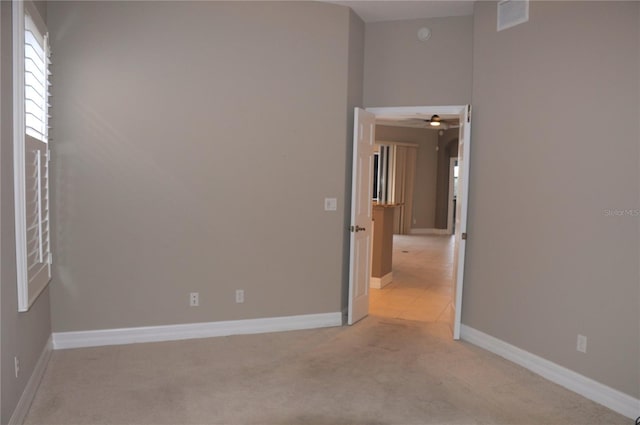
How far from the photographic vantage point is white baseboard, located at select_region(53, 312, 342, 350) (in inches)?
155

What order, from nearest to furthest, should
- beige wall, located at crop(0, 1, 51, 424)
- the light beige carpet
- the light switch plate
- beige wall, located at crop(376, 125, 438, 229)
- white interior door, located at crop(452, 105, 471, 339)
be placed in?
beige wall, located at crop(0, 1, 51, 424) < the light beige carpet < white interior door, located at crop(452, 105, 471, 339) < the light switch plate < beige wall, located at crop(376, 125, 438, 229)

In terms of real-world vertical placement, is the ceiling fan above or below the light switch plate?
above

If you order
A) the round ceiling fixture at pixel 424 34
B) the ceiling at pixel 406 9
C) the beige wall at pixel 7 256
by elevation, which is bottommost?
the beige wall at pixel 7 256

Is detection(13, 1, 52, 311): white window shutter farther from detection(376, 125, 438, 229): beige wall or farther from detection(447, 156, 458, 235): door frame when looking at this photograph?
detection(447, 156, 458, 235): door frame

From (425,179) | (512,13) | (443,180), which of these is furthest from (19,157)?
(443,180)

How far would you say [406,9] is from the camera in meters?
4.56

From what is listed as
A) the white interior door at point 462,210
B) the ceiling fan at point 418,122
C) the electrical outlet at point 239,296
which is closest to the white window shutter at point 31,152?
the electrical outlet at point 239,296

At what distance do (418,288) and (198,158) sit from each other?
3.51 metres

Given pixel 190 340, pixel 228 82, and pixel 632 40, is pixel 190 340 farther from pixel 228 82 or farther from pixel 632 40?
pixel 632 40

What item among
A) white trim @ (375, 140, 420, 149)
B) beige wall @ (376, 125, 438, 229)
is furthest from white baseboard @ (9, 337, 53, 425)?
beige wall @ (376, 125, 438, 229)

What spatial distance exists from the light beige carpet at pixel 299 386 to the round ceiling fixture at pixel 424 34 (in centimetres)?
291

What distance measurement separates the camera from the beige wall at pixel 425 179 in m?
12.7

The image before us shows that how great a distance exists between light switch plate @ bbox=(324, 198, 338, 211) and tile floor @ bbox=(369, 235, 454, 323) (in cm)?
129

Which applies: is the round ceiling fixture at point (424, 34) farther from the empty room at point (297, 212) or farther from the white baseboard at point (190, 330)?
the white baseboard at point (190, 330)
